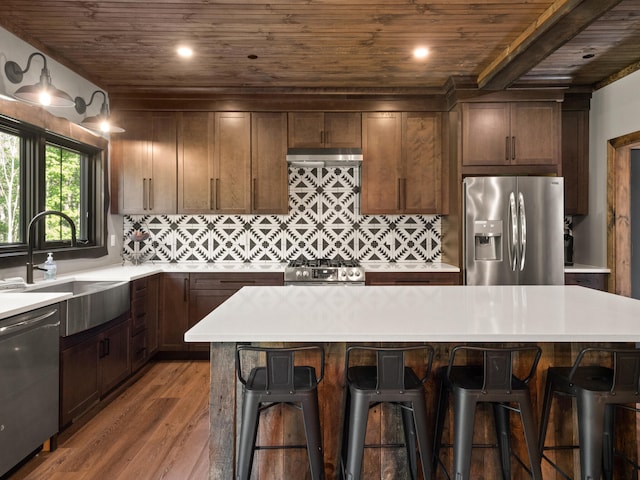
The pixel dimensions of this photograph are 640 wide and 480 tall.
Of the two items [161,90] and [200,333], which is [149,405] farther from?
[161,90]

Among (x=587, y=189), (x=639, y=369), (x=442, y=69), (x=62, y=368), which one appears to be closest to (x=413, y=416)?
(x=639, y=369)

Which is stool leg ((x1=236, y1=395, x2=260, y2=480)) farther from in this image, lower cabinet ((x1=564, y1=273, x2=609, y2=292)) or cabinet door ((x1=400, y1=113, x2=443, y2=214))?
lower cabinet ((x1=564, y1=273, x2=609, y2=292))

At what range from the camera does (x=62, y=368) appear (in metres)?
2.36

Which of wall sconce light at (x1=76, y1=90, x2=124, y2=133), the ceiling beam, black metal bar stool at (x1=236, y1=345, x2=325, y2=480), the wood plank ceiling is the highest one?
the wood plank ceiling

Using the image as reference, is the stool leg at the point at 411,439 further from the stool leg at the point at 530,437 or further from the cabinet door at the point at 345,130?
the cabinet door at the point at 345,130

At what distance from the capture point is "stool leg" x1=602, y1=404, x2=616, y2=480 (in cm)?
172

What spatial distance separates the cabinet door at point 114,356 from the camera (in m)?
2.83

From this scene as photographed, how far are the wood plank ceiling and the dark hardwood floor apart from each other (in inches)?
99.0

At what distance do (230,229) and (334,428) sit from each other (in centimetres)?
300

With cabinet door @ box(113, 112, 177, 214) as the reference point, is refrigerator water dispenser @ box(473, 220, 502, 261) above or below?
below

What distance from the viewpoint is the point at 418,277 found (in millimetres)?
3768

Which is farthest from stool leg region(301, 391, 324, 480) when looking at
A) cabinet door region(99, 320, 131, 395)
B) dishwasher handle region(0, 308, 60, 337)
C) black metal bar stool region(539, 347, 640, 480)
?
cabinet door region(99, 320, 131, 395)

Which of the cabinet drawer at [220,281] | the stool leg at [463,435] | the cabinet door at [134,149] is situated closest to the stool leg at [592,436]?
the stool leg at [463,435]

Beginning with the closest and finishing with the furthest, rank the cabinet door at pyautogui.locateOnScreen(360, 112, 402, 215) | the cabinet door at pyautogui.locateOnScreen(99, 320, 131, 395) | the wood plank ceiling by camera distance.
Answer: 1. the wood plank ceiling
2. the cabinet door at pyautogui.locateOnScreen(99, 320, 131, 395)
3. the cabinet door at pyautogui.locateOnScreen(360, 112, 402, 215)
